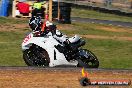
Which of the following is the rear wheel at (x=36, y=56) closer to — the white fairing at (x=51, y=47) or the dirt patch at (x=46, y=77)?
the white fairing at (x=51, y=47)

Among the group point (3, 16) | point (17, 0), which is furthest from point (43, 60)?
point (17, 0)

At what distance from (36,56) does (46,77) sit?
106 inches

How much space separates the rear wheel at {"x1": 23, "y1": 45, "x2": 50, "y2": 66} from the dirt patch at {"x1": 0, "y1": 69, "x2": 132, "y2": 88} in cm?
213

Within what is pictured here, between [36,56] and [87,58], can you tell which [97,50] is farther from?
[36,56]

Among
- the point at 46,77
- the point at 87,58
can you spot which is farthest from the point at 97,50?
the point at 46,77

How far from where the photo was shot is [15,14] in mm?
34344

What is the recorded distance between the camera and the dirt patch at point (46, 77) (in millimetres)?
10383

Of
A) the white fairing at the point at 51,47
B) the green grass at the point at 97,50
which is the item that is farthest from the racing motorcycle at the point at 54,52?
the green grass at the point at 97,50

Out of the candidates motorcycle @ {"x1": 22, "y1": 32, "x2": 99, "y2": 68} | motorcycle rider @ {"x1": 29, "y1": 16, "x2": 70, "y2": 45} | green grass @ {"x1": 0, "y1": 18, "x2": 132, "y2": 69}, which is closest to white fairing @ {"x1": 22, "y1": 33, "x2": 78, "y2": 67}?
motorcycle @ {"x1": 22, "y1": 32, "x2": 99, "y2": 68}

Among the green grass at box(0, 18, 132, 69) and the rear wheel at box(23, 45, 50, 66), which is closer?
the rear wheel at box(23, 45, 50, 66)

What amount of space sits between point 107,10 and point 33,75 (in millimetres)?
37075

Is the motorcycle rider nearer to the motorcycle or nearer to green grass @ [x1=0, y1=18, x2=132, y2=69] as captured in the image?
the motorcycle

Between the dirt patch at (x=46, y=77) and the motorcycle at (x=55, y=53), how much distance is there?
6.00 feet

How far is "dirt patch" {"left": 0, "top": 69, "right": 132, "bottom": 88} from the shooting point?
10.4 meters
